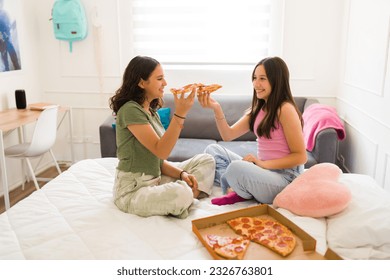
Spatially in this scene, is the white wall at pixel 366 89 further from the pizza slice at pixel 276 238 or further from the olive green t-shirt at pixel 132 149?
the olive green t-shirt at pixel 132 149

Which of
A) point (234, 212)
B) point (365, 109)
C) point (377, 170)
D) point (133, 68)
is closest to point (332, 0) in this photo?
point (365, 109)

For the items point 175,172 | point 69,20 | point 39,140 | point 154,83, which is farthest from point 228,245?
point 69,20

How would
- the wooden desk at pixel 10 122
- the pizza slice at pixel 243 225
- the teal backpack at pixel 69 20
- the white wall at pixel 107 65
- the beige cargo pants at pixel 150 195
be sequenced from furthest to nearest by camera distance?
1. the teal backpack at pixel 69 20
2. the white wall at pixel 107 65
3. the wooden desk at pixel 10 122
4. the beige cargo pants at pixel 150 195
5. the pizza slice at pixel 243 225

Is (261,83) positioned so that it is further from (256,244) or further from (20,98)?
(20,98)

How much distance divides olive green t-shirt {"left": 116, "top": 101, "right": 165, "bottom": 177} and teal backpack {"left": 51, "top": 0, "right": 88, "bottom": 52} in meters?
2.24

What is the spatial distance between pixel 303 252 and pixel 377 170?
1543 millimetres

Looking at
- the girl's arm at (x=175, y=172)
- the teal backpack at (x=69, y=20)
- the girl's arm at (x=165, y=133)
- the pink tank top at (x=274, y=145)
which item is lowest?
the girl's arm at (x=175, y=172)

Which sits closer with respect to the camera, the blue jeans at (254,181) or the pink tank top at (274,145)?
the blue jeans at (254,181)

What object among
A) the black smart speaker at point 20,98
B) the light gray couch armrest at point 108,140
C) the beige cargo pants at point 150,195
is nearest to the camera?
the beige cargo pants at point 150,195

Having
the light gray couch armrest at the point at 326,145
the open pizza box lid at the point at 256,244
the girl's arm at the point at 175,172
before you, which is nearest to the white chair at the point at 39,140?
the girl's arm at the point at 175,172

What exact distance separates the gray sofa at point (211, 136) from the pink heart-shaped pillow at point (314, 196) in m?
1.04

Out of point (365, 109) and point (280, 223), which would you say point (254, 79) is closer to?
point (280, 223)

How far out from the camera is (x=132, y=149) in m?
1.96

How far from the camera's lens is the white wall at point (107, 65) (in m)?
3.60
